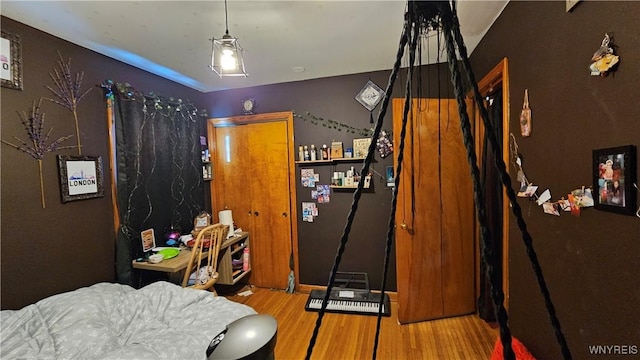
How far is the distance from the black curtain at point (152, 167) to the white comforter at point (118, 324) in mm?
615

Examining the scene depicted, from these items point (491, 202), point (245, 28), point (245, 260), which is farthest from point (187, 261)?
point (491, 202)

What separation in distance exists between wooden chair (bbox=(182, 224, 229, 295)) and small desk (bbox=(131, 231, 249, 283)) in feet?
0.21

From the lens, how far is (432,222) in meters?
2.34

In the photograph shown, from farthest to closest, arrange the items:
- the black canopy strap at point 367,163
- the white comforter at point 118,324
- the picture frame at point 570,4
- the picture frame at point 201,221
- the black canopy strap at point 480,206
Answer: the picture frame at point 201,221 < the white comforter at point 118,324 < the picture frame at point 570,4 < the black canopy strap at point 367,163 < the black canopy strap at point 480,206

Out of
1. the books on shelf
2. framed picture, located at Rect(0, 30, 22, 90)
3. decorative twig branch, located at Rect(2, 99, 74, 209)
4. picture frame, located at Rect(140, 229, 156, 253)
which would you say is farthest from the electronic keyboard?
framed picture, located at Rect(0, 30, 22, 90)

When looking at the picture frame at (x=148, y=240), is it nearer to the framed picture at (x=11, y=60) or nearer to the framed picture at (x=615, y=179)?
the framed picture at (x=11, y=60)

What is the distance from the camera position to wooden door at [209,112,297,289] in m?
3.06

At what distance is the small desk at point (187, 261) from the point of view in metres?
2.19

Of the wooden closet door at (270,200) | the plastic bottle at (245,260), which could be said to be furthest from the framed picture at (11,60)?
the plastic bottle at (245,260)

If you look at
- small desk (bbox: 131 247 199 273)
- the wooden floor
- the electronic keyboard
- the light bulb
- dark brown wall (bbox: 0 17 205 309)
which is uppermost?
the light bulb

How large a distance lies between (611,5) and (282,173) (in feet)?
8.63

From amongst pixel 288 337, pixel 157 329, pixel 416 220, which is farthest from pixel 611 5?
pixel 288 337

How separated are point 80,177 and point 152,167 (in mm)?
600

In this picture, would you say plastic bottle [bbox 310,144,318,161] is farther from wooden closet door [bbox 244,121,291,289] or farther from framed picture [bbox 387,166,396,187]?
framed picture [bbox 387,166,396,187]
